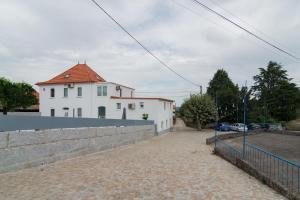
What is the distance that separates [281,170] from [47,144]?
8.06 meters

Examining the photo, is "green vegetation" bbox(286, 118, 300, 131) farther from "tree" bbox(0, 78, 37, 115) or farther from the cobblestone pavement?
"tree" bbox(0, 78, 37, 115)

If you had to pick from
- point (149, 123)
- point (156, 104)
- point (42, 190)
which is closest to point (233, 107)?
point (156, 104)

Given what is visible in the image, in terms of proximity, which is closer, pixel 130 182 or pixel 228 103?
pixel 130 182

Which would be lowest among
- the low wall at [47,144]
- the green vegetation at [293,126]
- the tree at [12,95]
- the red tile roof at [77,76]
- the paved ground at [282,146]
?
the green vegetation at [293,126]

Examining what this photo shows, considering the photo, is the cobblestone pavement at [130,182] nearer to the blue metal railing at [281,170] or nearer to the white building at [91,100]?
the blue metal railing at [281,170]

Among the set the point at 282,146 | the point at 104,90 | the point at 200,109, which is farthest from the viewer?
the point at 200,109

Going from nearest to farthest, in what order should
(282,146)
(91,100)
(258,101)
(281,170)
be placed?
(281,170) < (282,146) < (91,100) < (258,101)

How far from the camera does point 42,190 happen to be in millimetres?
7629

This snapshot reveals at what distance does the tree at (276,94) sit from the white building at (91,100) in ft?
78.3

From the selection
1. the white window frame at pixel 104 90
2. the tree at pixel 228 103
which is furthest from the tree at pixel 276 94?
the white window frame at pixel 104 90

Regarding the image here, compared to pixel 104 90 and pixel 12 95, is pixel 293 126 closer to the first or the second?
A: pixel 104 90

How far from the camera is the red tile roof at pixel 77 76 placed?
41.1m

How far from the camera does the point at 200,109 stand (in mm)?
45812

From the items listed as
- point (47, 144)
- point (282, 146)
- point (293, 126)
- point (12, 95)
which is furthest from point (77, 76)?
point (293, 126)
